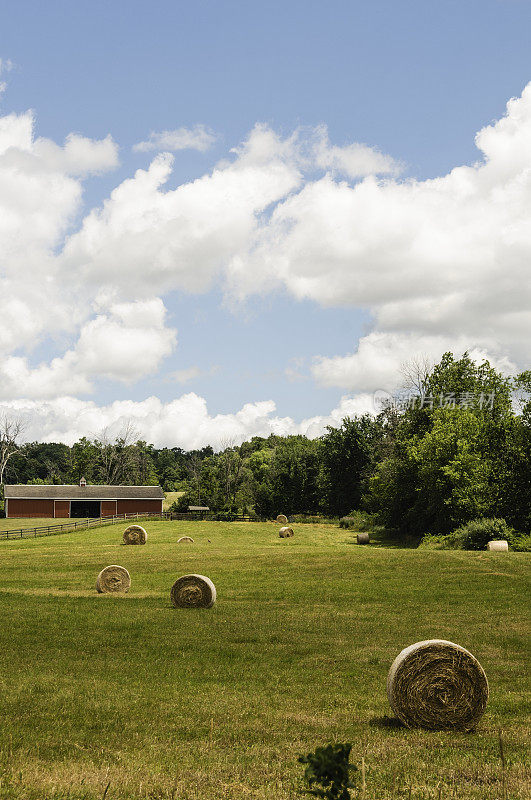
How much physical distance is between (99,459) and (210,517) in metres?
53.8

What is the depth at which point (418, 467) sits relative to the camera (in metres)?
65.4

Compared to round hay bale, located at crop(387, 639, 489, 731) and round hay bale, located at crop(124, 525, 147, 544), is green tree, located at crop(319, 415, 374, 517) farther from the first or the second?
round hay bale, located at crop(387, 639, 489, 731)

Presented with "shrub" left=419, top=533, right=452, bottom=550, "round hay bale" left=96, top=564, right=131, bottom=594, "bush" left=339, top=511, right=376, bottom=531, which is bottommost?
"bush" left=339, top=511, right=376, bottom=531

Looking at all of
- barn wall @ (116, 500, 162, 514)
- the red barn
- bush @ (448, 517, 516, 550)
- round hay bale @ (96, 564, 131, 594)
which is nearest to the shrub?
bush @ (448, 517, 516, 550)

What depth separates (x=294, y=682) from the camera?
47.9 ft

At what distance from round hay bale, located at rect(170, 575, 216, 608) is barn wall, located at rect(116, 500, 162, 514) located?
7652 cm

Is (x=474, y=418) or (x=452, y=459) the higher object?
(x=474, y=418)

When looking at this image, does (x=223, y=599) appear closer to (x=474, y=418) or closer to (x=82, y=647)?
(x=82, y=647)

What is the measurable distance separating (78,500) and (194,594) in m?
77.3

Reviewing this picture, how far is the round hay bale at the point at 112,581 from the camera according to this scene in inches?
1155

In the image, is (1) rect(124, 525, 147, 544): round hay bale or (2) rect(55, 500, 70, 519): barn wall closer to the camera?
(1) rect(124, 525, 147, 544): round hay bale

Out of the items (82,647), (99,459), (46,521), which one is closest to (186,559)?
(82,647)

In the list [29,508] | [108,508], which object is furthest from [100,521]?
[29,508]

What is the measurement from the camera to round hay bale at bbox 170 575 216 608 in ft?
83.7
